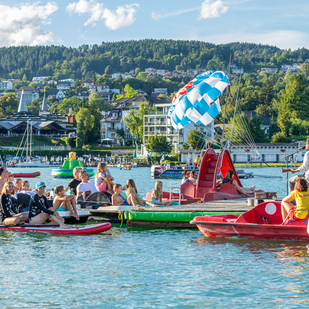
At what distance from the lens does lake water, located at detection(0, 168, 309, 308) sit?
10.7 m

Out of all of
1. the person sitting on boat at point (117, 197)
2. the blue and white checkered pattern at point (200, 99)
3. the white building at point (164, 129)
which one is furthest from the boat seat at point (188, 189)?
the white building at point (164, 129)

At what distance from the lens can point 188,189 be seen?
22.7m

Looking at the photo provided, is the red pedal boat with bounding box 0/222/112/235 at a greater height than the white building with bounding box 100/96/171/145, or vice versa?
the white building with bounding box 100/96/171/145

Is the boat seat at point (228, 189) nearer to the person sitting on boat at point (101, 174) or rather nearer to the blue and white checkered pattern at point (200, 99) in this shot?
the person sitting on boat at point (101, 174)

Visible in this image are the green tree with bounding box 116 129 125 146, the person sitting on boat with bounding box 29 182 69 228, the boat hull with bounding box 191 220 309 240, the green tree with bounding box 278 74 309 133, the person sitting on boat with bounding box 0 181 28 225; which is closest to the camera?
the boat hull with bounding box 191 220 309 240

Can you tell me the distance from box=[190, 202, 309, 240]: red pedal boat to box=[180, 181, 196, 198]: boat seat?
204 inches

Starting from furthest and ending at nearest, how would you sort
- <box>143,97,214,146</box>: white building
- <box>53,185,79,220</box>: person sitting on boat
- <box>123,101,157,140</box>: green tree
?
<box>123,101,157,140</box>: green tree < <box>143,97,214,146</box>: white building < <box>53,185,79,220</box>: person sitting on boat

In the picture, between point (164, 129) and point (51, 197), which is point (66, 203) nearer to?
point (51, 197)

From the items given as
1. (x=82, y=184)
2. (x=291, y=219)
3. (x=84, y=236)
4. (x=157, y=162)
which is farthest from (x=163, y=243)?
(x=157, y=162)

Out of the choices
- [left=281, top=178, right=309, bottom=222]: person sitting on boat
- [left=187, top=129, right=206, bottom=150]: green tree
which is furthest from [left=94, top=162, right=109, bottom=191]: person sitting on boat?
[left=187, top=129, right=206, bottom=150]: green tree

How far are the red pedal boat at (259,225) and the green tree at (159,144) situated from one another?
92.5 m

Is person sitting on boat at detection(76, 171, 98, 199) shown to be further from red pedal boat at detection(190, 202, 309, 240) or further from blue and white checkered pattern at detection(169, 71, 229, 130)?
blue and white checkered pattern at detection(169, 71, 229, 130)

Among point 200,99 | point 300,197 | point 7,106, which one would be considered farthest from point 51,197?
point 7,106

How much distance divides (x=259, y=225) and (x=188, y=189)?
6764 mm
